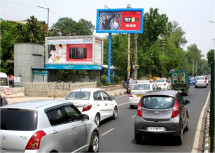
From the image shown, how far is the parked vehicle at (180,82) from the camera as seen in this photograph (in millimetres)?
28062

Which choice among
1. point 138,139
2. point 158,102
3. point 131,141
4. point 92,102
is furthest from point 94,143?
point 92,102

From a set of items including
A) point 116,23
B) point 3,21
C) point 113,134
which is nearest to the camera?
point 113,134

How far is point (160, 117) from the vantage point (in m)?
8.17

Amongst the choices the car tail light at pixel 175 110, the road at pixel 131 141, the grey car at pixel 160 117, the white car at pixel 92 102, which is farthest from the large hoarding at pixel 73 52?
the car tail light at pixel 175 110

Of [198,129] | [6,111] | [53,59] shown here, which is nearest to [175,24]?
[53,59]

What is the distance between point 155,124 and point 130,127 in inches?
130

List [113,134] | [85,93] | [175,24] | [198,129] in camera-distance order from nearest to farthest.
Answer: [113,134] → [198,129] → [85,93] → [175,24]

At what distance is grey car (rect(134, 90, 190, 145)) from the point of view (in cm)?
805

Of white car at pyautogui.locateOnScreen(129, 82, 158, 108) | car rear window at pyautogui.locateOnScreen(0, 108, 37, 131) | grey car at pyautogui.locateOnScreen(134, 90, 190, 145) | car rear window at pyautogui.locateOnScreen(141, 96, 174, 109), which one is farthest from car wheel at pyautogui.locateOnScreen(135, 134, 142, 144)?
white car at pyautogui.locateOnScreen(129, 82, 158, 108)

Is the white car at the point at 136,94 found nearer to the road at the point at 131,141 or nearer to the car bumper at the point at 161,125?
the road at the point at 131,141

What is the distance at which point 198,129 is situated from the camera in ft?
35.1

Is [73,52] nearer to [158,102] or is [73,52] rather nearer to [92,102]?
[92,102]

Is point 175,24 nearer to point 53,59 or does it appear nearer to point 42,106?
point 53,59

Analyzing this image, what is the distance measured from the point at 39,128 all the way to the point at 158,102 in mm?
4461
